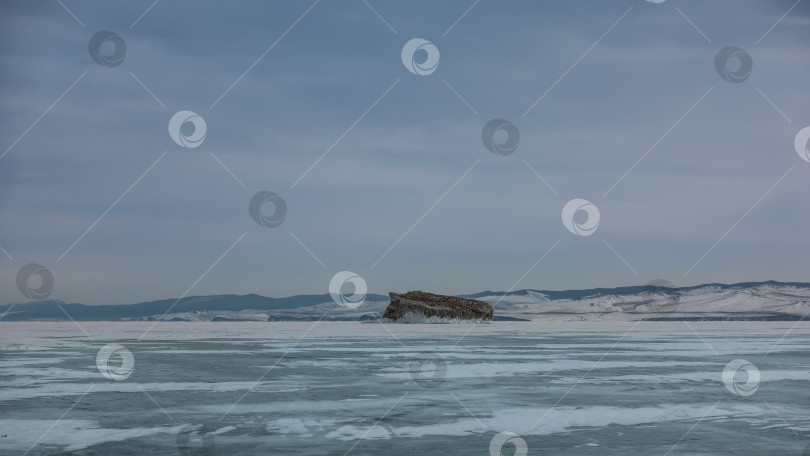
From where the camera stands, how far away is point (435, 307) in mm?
65062

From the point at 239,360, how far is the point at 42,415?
818 centimetres

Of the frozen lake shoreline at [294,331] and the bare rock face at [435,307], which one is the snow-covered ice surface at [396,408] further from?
the bare rock face at [435,307]

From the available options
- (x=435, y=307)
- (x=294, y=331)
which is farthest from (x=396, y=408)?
(x=435, y=307)

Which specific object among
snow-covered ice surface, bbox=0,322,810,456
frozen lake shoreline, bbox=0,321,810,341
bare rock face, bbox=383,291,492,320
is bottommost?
snow-covered ice surface, bbox=0,322,810,456

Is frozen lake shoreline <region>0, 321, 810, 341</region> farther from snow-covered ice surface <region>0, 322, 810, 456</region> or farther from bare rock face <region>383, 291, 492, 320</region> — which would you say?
bare rock face <region>383, 291, 492, 320</region>

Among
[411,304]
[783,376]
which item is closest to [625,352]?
[783,376]

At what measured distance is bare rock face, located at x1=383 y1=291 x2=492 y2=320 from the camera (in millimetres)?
64562

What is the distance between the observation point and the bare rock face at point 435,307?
6456 centimetres

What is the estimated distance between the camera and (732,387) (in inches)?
442

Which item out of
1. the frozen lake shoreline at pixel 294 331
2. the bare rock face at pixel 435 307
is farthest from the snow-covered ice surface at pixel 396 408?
the bare rock face at pixel 435 307

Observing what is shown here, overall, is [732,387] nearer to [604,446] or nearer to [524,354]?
[604,446]

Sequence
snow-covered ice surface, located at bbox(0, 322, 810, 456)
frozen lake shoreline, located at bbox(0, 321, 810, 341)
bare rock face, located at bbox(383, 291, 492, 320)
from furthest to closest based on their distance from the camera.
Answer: bare rock face, located at bbox(383, 291, 492, 320) < frozen lake shoreline, located at bbox(0, 321, 810, 341) < snow-covered ice surface, located at bbox(0, 322, 810, 456)

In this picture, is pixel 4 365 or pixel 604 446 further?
pixel 4 365

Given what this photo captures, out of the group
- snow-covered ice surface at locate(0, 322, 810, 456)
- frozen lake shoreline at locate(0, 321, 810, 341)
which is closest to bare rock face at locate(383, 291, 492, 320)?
frozen lake shoreline at locate(0, 321, 810, 341)
